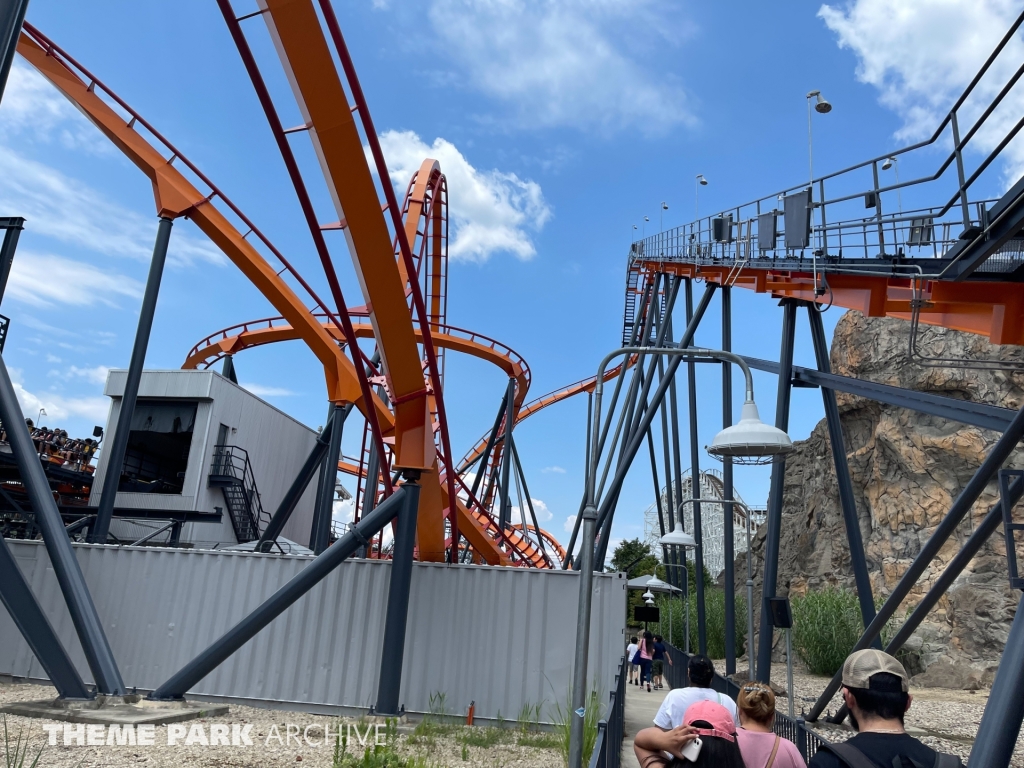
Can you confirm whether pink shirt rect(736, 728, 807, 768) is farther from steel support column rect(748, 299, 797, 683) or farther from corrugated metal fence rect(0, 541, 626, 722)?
steel support column rect(748, 299, 797, 683)

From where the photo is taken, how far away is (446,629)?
31.3 feet

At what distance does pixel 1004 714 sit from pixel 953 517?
326 centimetres

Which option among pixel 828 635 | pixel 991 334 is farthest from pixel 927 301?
pixel 828 635

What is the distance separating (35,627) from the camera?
7738mm

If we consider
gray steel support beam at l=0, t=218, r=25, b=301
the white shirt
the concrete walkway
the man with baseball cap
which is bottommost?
the concrete walkway

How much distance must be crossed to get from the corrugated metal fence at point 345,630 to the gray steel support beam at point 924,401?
3798 millimetres

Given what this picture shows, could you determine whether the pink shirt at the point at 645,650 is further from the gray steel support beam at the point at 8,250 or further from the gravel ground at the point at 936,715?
the gray steel support beam at the point at 8,250

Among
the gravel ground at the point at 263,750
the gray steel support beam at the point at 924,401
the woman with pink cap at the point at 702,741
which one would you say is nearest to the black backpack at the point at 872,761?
the woman with pink cap at the point at 702,741

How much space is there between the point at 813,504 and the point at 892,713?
26.7 metres

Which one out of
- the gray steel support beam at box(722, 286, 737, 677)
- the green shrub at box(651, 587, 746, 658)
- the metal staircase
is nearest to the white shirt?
the gray steel support beam at box(722, 286, 737, 677)

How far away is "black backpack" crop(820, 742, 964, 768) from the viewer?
2240mm

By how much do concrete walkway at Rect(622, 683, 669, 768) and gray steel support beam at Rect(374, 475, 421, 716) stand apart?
2.69m

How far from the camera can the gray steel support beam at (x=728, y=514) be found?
1412 centimetres

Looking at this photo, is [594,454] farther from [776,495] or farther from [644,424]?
[644,424]
